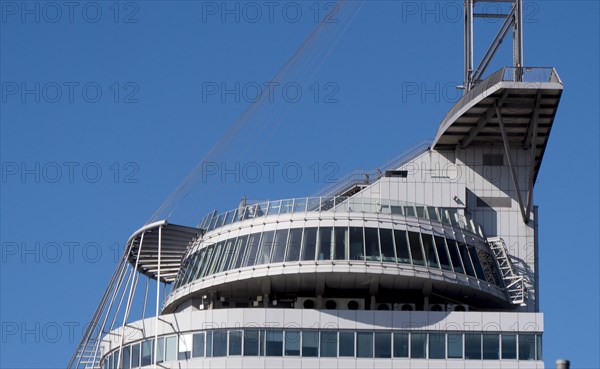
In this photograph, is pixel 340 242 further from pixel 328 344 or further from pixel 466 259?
pixel 466 259

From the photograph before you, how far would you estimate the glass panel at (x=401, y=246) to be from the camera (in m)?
119

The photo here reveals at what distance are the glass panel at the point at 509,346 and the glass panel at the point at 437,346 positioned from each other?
389cm

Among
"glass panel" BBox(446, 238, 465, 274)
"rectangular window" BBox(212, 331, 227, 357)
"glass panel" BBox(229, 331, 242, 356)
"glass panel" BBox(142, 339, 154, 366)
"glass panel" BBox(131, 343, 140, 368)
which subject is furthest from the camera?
"glass panel" BBox(131, 343, 140, 368)

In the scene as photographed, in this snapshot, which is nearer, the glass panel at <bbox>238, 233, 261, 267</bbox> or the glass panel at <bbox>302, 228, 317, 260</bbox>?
the glass panel at <bbox>302, 228, 317, 260</bbox>

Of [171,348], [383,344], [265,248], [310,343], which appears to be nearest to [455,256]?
[383,344]

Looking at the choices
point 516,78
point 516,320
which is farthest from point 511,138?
point 516,320

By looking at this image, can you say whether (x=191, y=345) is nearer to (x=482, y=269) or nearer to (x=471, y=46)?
(x=482, y=269)

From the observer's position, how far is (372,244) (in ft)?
390

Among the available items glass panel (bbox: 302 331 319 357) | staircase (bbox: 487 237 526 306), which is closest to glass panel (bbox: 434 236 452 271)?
staircase (bbox: 487 237 526 306)

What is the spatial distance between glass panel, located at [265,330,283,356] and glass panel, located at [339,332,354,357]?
3908 mm

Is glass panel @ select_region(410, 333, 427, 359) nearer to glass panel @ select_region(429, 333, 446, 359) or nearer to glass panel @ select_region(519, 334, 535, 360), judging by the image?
glass panel @ select_region(429, 333, 446, 359)

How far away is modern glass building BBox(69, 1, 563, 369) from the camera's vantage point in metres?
116

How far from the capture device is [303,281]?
391 feet

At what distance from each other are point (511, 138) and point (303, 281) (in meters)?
21.5
